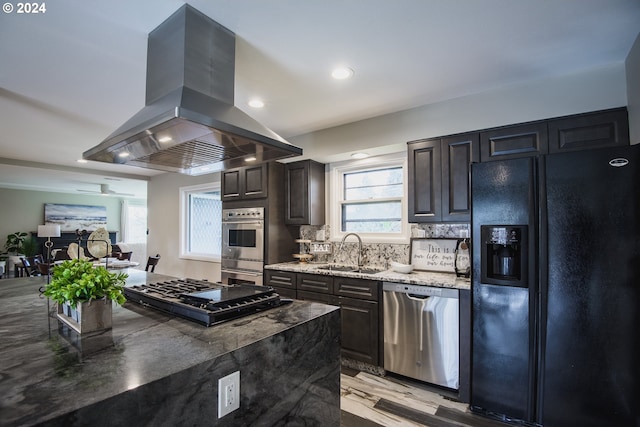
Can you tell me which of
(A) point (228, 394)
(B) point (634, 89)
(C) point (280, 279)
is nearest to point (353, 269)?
(C) point (280, 279)

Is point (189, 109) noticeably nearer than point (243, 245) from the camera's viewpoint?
Yes

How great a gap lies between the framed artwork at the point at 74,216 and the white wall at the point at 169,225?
4.03m

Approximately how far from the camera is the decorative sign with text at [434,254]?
3.03 m

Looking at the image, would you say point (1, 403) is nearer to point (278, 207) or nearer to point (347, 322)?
point (347, 322)

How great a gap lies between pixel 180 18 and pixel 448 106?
2.26 meters

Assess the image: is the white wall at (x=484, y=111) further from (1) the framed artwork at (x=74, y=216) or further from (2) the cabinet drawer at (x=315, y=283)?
(1) the framed artwork at (x=74, y=216)

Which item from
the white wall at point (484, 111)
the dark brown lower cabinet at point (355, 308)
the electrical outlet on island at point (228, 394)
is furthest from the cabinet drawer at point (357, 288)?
the electrical outlet on island at point (228, 394)

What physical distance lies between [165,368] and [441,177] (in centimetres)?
255

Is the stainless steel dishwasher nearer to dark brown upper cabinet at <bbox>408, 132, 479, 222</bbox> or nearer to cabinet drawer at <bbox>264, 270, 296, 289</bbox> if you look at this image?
dark brown upper cabinet at <bbox>408, 132, 479, 222</bbox>

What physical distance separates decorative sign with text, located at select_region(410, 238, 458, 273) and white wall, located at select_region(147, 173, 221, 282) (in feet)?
11.6

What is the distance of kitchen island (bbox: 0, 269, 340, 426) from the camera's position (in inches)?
30.7

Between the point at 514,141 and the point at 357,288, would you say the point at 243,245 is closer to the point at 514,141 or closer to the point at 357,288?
the point at 357,288

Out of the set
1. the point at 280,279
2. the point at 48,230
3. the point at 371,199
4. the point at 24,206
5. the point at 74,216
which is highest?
the point at 24,206

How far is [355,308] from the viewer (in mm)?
2924
